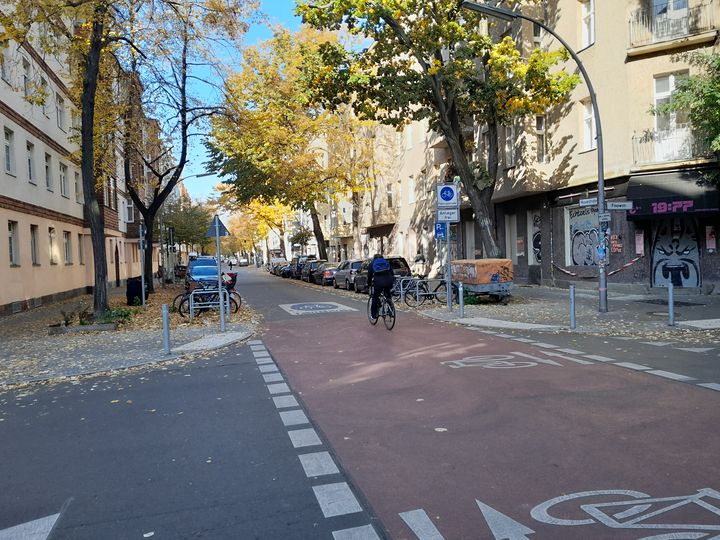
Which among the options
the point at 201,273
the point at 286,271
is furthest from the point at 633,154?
the point at 286,271

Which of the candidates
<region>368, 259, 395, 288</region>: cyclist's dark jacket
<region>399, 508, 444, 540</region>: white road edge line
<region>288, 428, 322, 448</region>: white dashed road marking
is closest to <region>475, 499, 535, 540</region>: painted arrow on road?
<region>399, 508, 444, 540</region>: white road edge line

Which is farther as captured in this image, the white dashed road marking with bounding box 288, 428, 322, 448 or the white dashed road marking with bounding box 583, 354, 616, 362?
the white dashed road marking with bounding box 583, 354, 616, 362

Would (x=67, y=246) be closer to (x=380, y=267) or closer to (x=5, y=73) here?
(x=5, y=73)

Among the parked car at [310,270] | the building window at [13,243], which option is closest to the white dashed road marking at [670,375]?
the building window at [13,243]

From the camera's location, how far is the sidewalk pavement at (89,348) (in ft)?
30.9

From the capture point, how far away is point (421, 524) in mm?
3561

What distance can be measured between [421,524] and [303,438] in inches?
77.1

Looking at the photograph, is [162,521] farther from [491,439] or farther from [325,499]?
[491,439]

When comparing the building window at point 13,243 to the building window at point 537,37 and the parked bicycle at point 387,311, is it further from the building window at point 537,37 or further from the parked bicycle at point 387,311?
the building window at point 537,37

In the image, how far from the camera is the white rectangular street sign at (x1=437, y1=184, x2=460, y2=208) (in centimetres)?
1664

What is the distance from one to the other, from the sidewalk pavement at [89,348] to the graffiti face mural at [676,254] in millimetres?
13105

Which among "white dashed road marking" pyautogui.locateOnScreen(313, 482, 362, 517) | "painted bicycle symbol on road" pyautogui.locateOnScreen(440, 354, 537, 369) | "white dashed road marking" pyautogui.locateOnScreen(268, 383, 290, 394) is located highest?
"painted bicycle symbol on road" pyautogui.locateOnScreen(440, 354, 537, 369)

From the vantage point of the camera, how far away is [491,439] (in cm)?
511

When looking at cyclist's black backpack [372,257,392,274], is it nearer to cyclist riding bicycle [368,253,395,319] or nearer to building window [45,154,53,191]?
cyclist riding bicycle [368,253,395,319]
